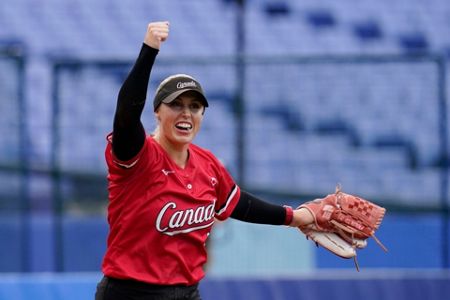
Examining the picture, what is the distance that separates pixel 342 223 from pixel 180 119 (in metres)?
1.03

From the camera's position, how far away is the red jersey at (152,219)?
4234 millimetres

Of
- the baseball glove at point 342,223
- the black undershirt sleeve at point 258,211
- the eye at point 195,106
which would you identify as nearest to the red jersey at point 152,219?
the eye at point 195,106

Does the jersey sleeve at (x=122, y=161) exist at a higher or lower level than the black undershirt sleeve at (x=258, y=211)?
higher

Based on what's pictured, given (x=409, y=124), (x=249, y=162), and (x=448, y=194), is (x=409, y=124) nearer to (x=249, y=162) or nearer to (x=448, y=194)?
(x=448, y=194)

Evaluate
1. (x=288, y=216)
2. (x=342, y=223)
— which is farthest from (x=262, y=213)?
(x=342, y=223)

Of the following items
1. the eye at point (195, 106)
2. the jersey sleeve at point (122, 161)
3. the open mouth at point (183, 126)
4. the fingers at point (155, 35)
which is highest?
the fingers at point (155, 35)

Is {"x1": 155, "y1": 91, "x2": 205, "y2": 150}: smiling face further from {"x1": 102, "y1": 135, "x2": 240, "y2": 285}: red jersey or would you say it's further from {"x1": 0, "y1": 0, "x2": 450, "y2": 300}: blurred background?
{"x1": 0, "y1": 0, "x2": 450, "y2": 300}: blurred background

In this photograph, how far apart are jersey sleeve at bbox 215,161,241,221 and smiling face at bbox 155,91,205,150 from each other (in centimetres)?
35

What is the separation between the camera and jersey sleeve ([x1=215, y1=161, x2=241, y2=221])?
4656 millimetres

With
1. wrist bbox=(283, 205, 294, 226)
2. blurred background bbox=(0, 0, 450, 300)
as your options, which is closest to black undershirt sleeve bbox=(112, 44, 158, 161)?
wrist bbox=(283, 205, 294, 226)

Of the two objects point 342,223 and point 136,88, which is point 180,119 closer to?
point 136,88

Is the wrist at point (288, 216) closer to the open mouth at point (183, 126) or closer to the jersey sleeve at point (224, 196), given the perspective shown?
the jersey sleeve at point (224, 196)

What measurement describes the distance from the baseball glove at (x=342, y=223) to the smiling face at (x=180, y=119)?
0.85m

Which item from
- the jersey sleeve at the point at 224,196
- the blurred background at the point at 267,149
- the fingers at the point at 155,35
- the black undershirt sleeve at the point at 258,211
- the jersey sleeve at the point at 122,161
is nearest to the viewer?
the fingers at the point at 155,35
